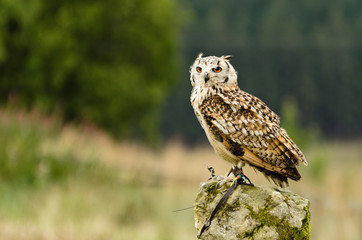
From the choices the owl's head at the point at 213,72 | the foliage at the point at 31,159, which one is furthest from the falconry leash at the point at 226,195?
the foliage at the point at 31,159

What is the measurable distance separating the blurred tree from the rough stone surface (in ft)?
69.0

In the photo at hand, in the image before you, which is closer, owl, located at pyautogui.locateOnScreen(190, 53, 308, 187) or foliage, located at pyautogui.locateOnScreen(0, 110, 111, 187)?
owl, located at pyautogui.locateOnScreen(190, 53, 308, 187)

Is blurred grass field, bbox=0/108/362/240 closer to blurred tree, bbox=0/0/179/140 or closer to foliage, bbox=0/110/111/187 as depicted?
foliage, bbox=0/110/111/187

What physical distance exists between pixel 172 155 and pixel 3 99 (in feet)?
34.9

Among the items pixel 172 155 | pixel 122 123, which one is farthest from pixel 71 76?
pixel 172 155

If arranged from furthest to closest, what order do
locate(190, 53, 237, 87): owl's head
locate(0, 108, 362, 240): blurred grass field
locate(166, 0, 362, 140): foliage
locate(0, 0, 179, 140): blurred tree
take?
locate(166, 0, 362, 140): foliage
locate(0, 0, 179, 140): blurred tree
locate(0, 108, 362, 240): blurred grass field
locate(190, 53, 237, 87): owl's head

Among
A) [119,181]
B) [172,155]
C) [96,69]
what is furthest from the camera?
[96,69]

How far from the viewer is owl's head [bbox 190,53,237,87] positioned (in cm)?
288

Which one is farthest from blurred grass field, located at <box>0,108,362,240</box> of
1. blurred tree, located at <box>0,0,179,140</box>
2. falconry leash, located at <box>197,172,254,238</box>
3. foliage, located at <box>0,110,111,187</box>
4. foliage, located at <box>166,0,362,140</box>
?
foliage, located at <box>166,0,362,140</box>

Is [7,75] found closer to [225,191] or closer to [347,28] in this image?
[225,191]

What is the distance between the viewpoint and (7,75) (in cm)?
2583

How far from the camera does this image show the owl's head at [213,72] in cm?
288

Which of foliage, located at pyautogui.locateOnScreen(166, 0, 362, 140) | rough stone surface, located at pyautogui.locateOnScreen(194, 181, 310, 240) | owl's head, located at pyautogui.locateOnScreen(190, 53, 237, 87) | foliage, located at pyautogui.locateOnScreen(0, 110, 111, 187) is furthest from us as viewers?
foliage, located at pyautogui.locateOnScreen(166, 0, 362, 140)

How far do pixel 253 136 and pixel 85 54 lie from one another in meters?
24.9
